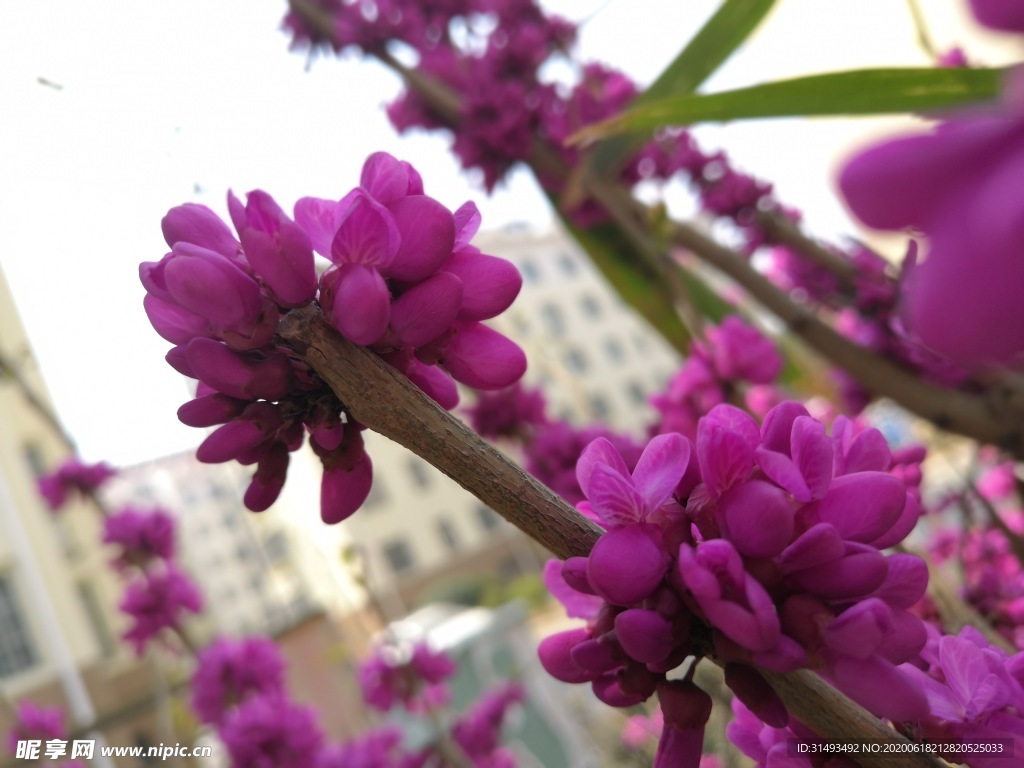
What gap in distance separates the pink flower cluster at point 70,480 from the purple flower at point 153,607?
31 cm

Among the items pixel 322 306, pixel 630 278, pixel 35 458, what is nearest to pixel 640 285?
pixel 630 278

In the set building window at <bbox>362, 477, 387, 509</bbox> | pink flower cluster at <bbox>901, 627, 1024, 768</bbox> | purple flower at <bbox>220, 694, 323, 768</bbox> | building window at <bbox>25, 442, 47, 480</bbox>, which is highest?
building window at <bbox>25, 442, 47, 480</bbox>

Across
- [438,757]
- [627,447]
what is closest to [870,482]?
[627,447]

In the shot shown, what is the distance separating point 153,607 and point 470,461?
1728mm

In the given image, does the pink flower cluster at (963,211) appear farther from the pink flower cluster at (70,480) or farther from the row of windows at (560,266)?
the row of windows at (560,266)

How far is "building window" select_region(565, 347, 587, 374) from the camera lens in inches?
643

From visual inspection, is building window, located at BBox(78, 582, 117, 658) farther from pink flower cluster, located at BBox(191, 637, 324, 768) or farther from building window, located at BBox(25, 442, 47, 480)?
pink flower cluster, located at BBox(191, 637, 324, 768)

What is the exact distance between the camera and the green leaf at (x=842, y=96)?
0.44 meters

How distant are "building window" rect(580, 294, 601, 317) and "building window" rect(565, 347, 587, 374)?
43.2 inches

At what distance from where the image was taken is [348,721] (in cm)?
349

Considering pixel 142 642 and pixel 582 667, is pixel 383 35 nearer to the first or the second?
pixel 142 642

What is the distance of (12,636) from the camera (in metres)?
5.18

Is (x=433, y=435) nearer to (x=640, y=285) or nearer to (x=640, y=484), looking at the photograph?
(x=640, y=484)

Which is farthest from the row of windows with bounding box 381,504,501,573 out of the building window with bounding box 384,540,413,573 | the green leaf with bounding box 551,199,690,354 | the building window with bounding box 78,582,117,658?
the green leaf with bounding box 551,199,690,354
